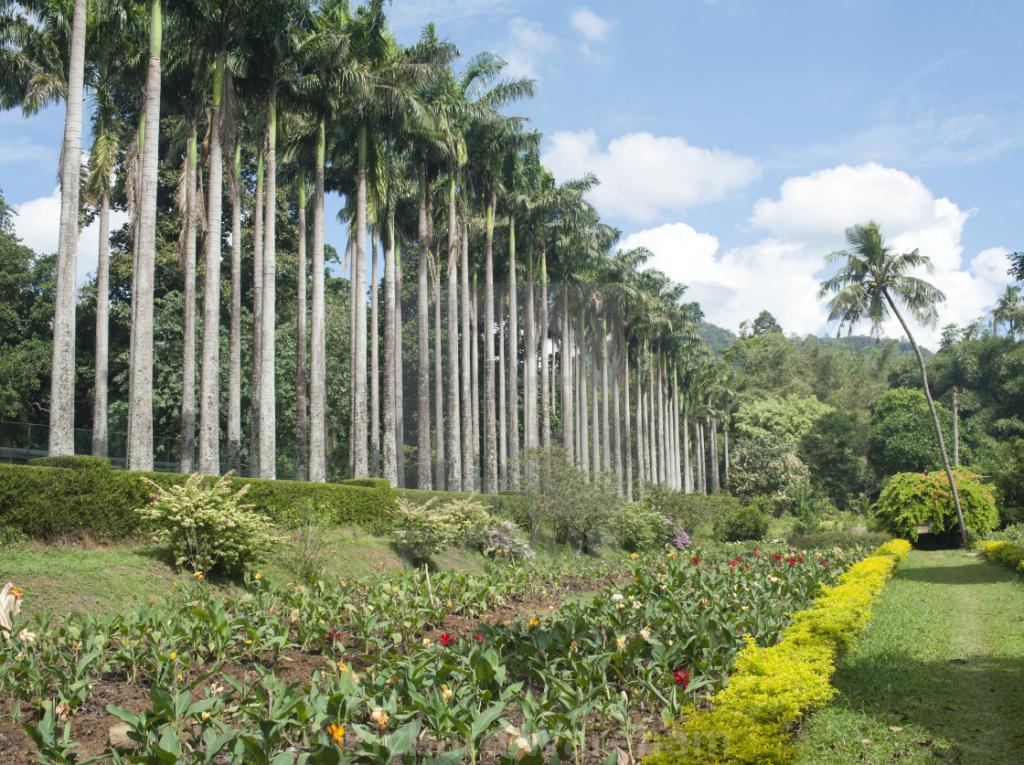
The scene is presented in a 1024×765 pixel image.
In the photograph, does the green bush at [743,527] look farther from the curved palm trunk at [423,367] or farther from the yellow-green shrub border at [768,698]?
the yellow-green shrub border at [768,698]

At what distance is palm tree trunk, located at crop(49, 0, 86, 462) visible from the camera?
17422 mm

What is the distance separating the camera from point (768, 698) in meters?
6.74

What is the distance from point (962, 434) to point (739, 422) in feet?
61.5

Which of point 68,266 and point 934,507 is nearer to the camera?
point 68,266

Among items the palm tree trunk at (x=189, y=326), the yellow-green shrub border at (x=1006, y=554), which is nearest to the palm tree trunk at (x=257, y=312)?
the palm tree trunk at (x=189, y=326)

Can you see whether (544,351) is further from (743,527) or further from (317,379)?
(317,379)

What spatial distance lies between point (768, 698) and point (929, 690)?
3.00 meters

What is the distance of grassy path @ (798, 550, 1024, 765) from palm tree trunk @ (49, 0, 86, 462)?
48.3ft

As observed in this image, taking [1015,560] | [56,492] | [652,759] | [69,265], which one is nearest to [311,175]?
[69,265]

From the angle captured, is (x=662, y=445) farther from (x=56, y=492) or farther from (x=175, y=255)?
(x=56, y=492)

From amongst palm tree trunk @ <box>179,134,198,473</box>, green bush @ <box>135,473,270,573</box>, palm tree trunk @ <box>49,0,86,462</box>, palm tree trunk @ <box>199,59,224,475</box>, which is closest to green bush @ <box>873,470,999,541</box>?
palm tree trunk @ <box>199,59,224,475</box>

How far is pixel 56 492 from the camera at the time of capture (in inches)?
521

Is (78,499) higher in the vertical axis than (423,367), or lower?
lower

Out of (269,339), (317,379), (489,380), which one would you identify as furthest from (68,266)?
(489,380)
